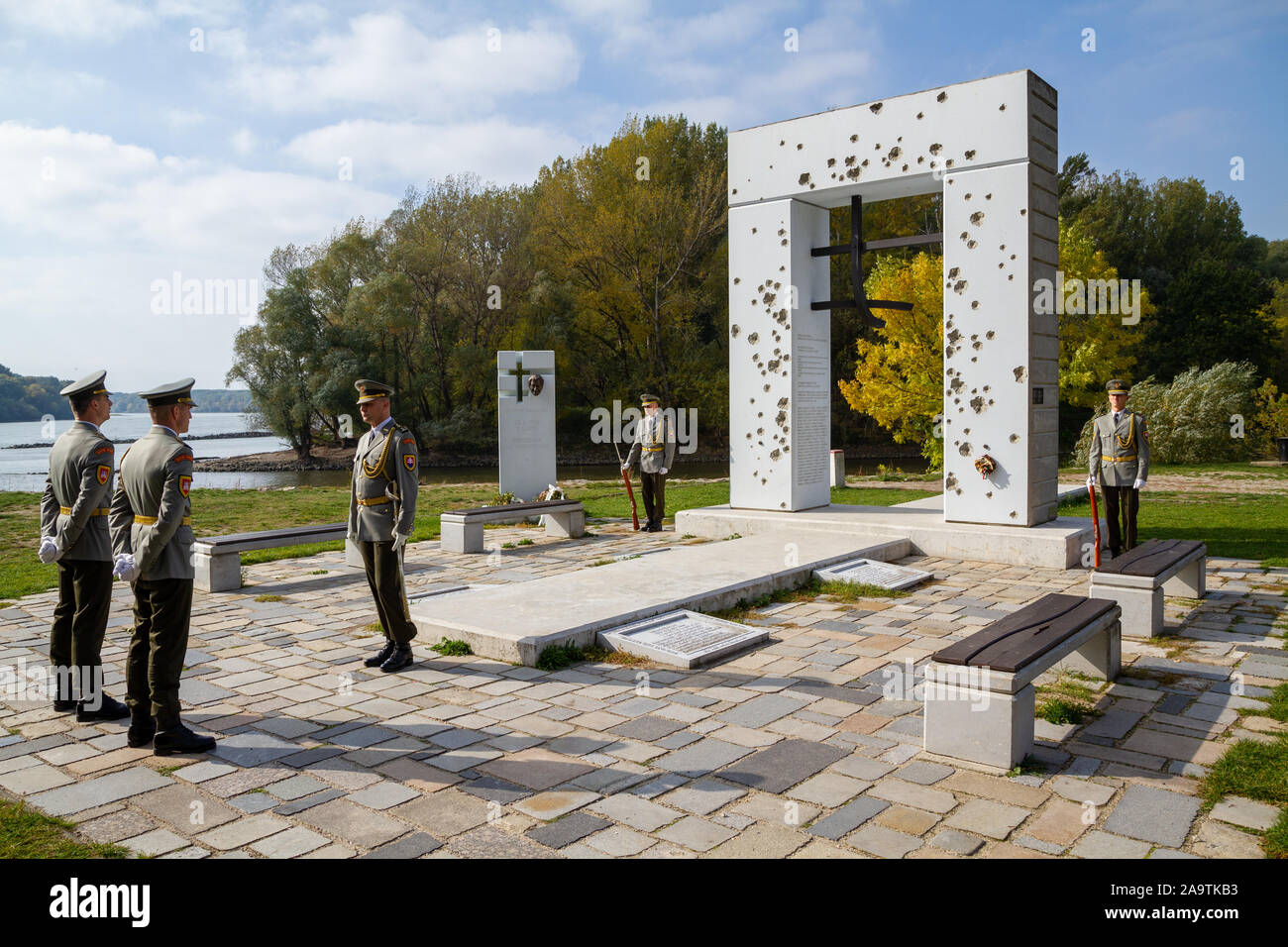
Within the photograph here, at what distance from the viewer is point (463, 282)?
123ft

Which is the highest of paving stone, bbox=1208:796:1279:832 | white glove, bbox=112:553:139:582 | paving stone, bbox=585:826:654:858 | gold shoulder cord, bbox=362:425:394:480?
gold shoulder cord, bbox=362:425:394:480

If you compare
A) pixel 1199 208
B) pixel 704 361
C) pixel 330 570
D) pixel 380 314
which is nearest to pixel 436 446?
pixel 380 314

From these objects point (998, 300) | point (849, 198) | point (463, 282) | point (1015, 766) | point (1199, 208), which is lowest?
point (1015, 766)

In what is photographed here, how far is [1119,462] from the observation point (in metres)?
9.31

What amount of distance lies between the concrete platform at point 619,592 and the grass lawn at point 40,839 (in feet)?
9.28

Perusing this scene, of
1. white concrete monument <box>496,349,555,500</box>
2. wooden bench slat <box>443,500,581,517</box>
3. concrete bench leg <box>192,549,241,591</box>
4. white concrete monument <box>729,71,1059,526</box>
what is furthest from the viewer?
white concrete monument <box>496,349,555,500</box>

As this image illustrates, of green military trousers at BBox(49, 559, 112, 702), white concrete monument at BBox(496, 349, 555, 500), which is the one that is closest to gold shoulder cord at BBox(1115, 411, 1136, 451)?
white concrete monument at BBox(496, 349, 555, 500)

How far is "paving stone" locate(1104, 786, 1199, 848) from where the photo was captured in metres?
3.45

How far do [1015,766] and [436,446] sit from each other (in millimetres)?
36046

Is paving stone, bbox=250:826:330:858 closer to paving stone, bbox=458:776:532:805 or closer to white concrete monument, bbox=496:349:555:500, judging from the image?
paving stone, bbox=458:776:532:805

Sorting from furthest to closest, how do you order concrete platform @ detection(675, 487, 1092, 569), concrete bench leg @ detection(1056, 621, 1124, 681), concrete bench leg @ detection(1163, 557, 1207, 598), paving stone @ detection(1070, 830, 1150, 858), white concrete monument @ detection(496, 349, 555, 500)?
white concrete monument @ detection(496, 349, 555, 500)
concrete platform @ detection(675, 487, 1092, 569)
concrete bench leg @ detection(1163, 557, 1207, 598)
concrete bench leg @ detection(1056, 621, 1124, 681)
paving stone @ detection(1070, 830, 1150, 858)

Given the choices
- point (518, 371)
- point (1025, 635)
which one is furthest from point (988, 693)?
point (518, 371)

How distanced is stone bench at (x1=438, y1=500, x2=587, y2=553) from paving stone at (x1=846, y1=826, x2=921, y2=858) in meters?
7.91
